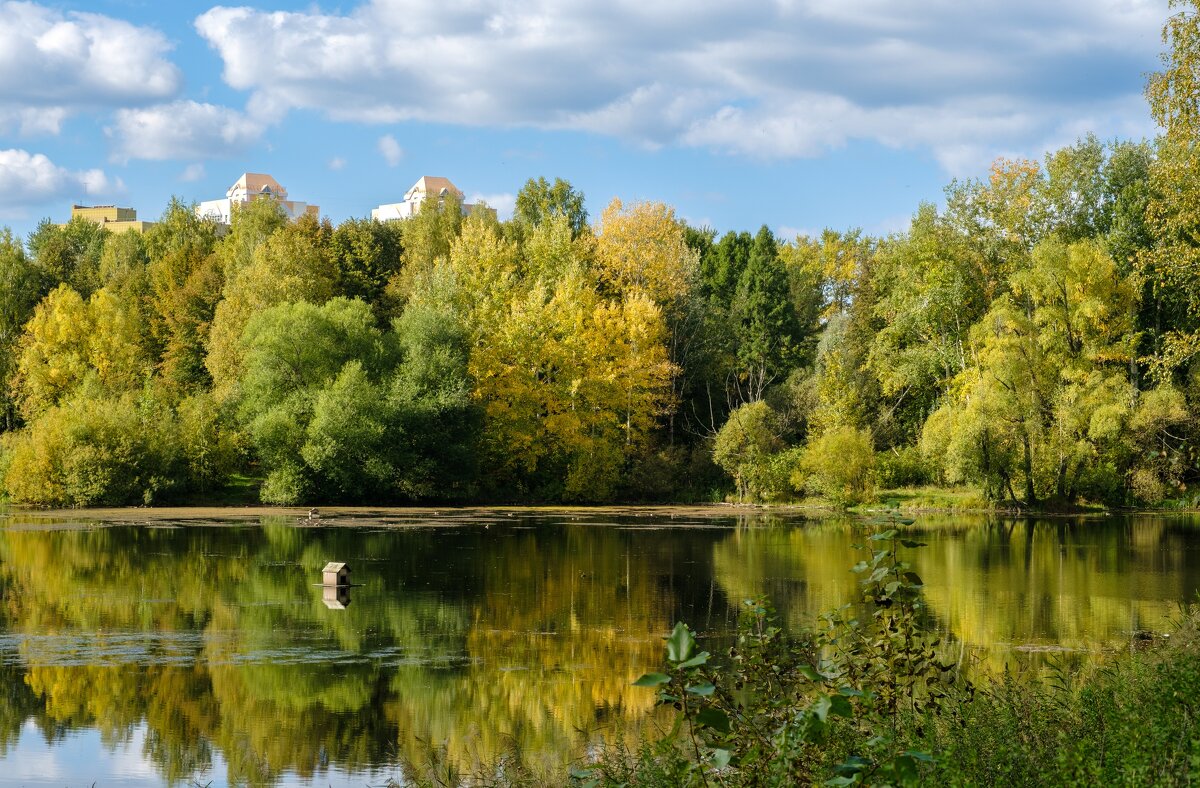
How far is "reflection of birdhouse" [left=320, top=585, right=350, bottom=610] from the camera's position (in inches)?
933

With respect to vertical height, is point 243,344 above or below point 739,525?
above

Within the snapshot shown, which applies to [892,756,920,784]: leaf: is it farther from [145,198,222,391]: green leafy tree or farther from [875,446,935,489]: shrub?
[145,198,222,391]: green leafy tree

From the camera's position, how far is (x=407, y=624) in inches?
845

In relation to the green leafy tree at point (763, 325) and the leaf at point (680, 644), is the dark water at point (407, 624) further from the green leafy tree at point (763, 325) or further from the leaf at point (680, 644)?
the green leafy tree at point (763, 325)

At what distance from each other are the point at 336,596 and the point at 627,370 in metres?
33.6

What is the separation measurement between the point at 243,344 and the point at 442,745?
48.7m

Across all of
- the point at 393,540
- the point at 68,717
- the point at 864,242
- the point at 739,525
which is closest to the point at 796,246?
the point at 864,242

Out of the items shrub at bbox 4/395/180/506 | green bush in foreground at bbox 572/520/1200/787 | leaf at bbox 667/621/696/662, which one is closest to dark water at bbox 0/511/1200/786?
green bush in foreground at bbox 572/520/1200/787

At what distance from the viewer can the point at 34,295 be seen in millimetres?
72750

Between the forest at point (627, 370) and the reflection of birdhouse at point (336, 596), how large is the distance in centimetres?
2697

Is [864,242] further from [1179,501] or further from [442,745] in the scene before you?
[442,745]

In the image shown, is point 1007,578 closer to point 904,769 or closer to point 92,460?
point 904,769

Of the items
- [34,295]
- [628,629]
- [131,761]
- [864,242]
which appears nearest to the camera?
[131,761]

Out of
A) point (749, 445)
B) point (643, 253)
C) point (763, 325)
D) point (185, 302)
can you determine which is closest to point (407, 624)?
point (749, 445)
